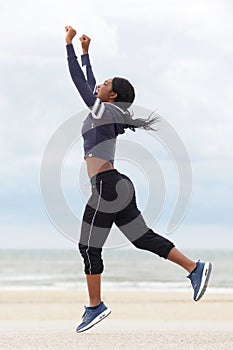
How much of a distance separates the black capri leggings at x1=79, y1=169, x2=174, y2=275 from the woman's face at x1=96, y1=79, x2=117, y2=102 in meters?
0.65

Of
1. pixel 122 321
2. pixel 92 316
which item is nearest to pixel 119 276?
pixel 122 321

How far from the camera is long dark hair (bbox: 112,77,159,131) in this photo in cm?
824

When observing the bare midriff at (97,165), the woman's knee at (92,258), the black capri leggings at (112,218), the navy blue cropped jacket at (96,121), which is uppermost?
the navy blue cropped jacket at (96,121)

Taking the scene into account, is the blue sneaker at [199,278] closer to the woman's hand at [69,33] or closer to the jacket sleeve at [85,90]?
the jacket sleeve at [85,90]

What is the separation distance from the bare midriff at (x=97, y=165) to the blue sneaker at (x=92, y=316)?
1.26m

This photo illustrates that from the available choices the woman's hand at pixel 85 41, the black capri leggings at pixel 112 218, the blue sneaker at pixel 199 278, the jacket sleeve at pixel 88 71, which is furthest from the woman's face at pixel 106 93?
the blue sneaker at pixel 199 278

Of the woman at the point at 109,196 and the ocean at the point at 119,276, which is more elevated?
the woman at the point at 109,196

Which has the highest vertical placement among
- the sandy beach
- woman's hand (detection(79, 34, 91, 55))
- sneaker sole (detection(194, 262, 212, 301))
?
woman's hand (detection(79, 34, 91, 55))

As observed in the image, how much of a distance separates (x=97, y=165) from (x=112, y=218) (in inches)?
19.1

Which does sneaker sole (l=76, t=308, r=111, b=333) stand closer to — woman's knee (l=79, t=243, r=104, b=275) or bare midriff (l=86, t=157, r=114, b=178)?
woman's knee (l=79, t=243, r=104, b=275)

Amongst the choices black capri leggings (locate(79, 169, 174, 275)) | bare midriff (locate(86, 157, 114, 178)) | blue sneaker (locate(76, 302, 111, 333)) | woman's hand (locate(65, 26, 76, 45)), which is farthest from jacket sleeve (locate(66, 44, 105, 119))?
blue sneaker (locate(76, 302, 111, 333))

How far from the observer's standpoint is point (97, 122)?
8.14m

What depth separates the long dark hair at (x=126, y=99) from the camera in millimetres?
8242

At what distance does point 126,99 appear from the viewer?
8305mm
